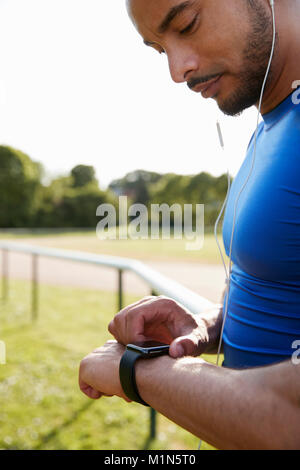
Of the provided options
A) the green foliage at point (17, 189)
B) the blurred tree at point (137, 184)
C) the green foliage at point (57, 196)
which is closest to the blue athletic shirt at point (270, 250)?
the green foliage at point (57, 196)

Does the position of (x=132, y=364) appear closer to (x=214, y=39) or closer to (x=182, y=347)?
(x=182, y=347)

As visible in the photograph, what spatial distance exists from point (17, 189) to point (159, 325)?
4999 cm

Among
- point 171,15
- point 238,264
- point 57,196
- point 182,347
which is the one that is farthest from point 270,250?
point 57,196

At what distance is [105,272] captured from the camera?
12680 millimetres

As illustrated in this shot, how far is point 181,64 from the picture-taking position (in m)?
1.29

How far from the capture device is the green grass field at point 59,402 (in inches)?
120

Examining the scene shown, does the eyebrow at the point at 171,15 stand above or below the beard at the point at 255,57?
above

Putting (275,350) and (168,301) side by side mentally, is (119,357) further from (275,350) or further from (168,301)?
(275,350)

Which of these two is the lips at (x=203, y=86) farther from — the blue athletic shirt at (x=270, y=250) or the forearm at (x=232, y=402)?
the forearm at (x=232, y=402)

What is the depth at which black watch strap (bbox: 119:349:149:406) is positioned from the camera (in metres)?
0.93

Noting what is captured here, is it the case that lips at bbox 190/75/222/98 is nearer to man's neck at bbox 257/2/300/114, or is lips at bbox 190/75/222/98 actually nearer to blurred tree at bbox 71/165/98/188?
man's neck at bbox 257/2/300/114

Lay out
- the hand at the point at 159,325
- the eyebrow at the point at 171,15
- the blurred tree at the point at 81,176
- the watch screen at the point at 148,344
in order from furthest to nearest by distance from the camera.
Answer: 1. the blurred tree at the point at 81,176
2. the eyebrow at the point at 171,15
3. the hand at the point at 159,325
4. the watch screen at the point at 148,344

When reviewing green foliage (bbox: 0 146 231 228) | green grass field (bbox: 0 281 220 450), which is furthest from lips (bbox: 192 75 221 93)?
green foliage (bbox: 0 146 231 228)

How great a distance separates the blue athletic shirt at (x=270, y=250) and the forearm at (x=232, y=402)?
1.17 feet
